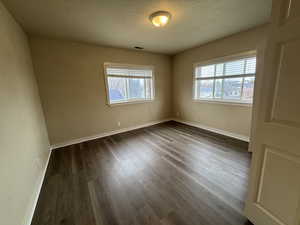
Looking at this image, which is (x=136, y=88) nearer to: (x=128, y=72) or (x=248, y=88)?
(x=128, y=72)

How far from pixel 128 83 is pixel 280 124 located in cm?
365

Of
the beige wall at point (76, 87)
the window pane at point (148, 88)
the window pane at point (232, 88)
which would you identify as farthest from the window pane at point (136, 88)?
the window pane at point (232, 88)

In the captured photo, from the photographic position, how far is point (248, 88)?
9.41 ft

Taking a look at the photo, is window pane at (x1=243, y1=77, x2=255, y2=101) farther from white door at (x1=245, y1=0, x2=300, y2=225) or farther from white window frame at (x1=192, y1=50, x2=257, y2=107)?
white door at (x1=245, y1=0, x2=300, y2=225)

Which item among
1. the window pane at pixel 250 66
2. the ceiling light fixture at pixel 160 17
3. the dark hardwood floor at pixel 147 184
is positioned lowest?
the dark hardwood floor at pixel 147 184

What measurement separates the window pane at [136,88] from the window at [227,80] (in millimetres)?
1816

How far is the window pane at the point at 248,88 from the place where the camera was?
9.20ft

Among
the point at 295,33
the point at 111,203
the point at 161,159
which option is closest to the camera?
the point at 295,33

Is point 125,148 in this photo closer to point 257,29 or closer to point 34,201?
point 34,201

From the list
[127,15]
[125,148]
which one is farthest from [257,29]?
[125,148]

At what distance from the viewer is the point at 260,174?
112cm

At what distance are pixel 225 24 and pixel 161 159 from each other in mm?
2929

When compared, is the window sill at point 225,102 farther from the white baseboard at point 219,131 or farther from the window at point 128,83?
the window at point 128,83

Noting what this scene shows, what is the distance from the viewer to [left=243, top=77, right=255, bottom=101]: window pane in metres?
2.80
